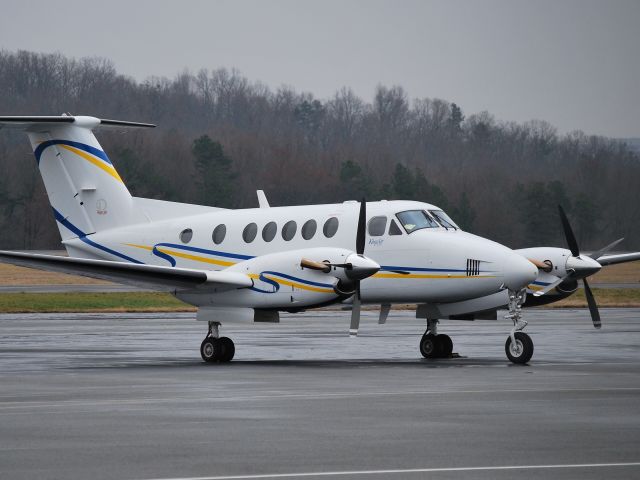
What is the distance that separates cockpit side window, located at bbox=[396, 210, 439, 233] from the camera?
→ 830 inches

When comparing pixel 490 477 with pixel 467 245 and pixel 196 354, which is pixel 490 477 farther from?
pixel 196 354

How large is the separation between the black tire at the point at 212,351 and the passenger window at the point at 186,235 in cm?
284

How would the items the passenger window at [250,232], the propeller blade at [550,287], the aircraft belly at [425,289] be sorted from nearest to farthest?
1. the aircraft belly at [425,289]
2. the propeller blade at [550,287]
3. the passenger window at [250,232]

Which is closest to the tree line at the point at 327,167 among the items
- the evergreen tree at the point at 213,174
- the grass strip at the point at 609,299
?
the evergreen tree at the point at 213,174

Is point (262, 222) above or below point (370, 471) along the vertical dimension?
above

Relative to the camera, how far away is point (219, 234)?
22828 mm

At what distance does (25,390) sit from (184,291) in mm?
6408

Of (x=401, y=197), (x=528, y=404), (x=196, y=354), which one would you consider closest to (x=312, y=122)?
(x=401, y=197)

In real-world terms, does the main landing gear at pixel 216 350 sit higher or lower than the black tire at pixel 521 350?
lower

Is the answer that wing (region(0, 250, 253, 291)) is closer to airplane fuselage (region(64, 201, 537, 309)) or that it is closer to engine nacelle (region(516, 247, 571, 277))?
airplane fuselage (region(64, 201, 537, 309))

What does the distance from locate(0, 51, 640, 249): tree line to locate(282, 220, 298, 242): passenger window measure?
62802mm

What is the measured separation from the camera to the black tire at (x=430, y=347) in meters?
21.5

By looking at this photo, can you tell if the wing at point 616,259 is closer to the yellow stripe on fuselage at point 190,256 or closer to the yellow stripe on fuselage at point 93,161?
the yellow stripe on fuselage at point 190,256

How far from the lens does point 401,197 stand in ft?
285
